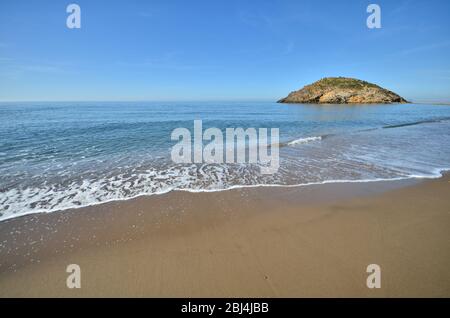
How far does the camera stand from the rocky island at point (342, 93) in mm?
82875

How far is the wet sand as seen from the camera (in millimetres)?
2863

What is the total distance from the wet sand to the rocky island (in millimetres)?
91128

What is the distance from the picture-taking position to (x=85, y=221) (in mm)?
4508

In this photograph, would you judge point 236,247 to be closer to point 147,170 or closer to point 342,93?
point 147,170

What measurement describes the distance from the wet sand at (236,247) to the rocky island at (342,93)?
91.1 meters

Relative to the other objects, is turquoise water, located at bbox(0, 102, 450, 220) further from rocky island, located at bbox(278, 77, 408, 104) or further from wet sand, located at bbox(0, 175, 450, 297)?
rocky island, located at bbox(278, 77, 408, 104)

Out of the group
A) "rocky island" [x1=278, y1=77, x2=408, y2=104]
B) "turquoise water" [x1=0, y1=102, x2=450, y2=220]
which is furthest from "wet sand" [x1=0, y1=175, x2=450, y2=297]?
"rocky island" [x1=278, y1=77, x2=408, y2=104]

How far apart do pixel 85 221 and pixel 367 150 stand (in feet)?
40.2

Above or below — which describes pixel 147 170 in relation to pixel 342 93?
below

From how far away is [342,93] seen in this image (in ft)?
274

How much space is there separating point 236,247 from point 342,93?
9617 centimetres

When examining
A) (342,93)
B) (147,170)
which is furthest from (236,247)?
(342,93)

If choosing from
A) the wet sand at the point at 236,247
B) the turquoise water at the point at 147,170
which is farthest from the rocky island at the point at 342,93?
the wet sand at the point at 236,247
